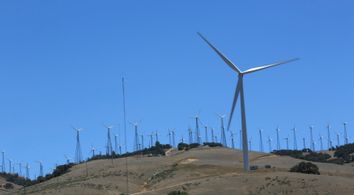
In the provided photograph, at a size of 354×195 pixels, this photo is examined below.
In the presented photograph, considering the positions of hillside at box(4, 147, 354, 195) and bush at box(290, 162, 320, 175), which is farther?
bush at box(290, 162, 320, 175)

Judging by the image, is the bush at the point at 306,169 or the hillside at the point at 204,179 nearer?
the hillside at the point at 204,179

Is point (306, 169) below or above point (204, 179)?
above

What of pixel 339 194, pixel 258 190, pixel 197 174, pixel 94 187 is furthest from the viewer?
pixel 197 174

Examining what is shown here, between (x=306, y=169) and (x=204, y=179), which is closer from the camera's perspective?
(x=204, y=179)

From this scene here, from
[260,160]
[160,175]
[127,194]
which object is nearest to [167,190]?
[127,194]

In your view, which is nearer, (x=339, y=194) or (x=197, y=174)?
(x=339, y=194)

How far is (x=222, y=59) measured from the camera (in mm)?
124812

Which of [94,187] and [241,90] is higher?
[241,90]

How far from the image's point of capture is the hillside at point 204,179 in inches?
4407

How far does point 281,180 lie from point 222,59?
22432 mm

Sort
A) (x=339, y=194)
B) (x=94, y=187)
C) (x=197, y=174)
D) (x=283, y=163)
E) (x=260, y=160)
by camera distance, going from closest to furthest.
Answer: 1. (x=339, y=194)
2. (x=94, y=187)
3. (x=197, y=174)
4. (x=283, y=163)
5. (x=260, y=160)

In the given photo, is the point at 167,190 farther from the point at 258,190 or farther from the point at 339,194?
the point at 339,194

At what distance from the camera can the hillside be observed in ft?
367

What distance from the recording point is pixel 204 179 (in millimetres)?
127750
